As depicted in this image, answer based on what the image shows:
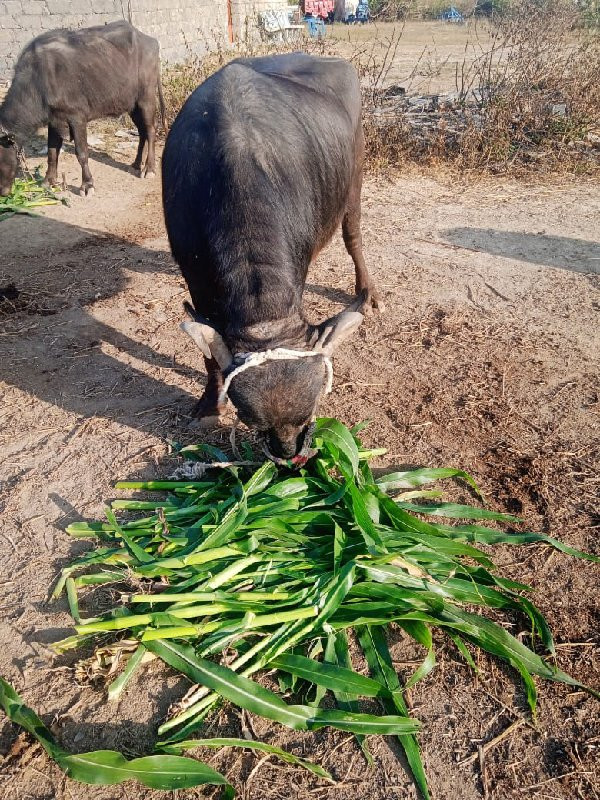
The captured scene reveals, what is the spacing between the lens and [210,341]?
2697 mm

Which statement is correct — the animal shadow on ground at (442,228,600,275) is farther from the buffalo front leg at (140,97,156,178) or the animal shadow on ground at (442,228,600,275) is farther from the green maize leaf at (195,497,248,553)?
the buffalo front leg at (140,97,156,178)

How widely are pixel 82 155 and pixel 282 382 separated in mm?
7279

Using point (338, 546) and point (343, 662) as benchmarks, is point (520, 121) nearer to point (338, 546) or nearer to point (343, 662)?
point (338, 546)

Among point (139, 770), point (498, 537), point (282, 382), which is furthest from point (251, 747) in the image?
point (498, 537)

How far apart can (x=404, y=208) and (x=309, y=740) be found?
6.45m

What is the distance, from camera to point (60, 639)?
254cm

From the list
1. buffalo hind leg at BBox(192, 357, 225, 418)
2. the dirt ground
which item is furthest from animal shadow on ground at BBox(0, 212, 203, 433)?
buffalo hind leg at BBox(192, 357, 225, 418)

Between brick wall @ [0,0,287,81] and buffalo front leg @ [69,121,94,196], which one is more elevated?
brick wall @ [0,0,287,81]

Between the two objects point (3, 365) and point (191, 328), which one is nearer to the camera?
point (191, 328)

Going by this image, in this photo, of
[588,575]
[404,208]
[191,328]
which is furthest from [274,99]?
[404,208]

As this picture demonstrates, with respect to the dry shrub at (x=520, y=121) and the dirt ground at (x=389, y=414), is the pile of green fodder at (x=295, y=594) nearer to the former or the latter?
the dirt ground at (x=389, y=414)

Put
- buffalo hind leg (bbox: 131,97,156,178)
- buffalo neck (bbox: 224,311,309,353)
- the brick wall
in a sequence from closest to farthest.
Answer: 1. buffalo neck (bbox: 224,311,309,353)
2. buffalo hind leg (bbox: 131,97,156,178)
3. the brick wall

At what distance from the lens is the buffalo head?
2.60 meters

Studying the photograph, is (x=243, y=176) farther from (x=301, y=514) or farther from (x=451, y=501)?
(x=451, y=501)
